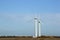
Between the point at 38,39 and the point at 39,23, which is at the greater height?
the point at 39,23

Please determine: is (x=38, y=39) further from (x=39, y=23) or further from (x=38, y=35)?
(x=39, y=23)

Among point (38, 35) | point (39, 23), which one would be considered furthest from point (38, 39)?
point (39, 23)

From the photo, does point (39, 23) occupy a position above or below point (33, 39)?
above

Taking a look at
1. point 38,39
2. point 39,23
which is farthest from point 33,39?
point 39,23

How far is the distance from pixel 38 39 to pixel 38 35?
743mm

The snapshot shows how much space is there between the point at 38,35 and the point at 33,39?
123cm

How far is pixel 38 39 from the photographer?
111ft

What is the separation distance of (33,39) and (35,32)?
50.0 inches

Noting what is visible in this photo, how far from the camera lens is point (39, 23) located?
3353 cm

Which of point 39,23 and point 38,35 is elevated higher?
point 39,23

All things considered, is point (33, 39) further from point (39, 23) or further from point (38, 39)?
point (39, 23)

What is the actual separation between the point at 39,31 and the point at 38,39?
142 cm

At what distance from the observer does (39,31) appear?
33.7 metres
